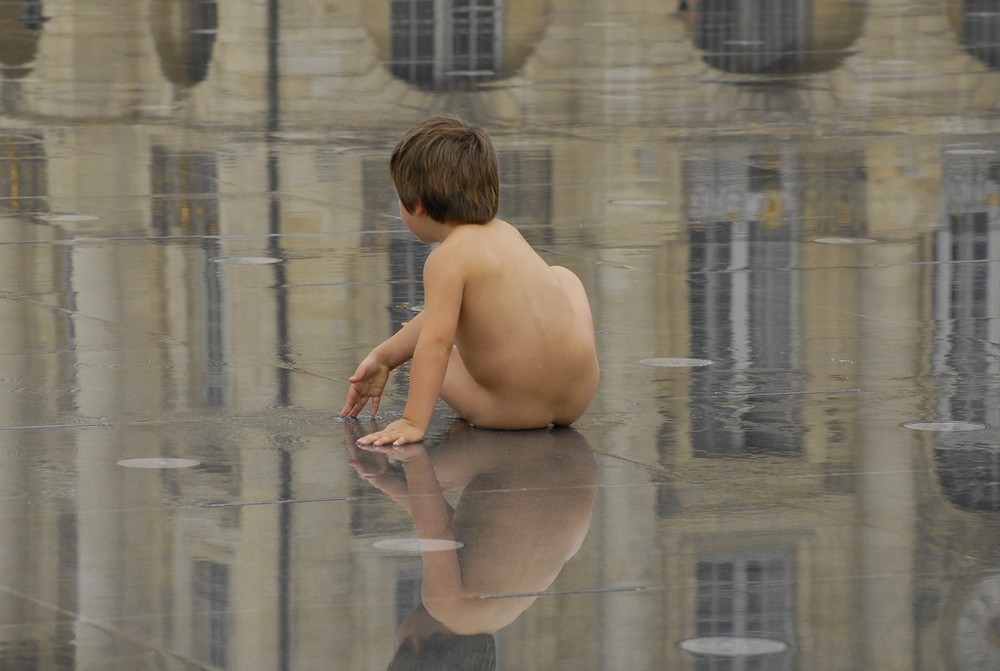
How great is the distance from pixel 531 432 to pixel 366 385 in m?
0.52

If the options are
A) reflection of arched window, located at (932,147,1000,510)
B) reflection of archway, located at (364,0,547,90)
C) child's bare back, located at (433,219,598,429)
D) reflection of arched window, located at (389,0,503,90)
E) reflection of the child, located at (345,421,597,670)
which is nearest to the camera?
reflection of the child, located at (345,421,597,670)

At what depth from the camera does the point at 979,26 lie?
22875mm

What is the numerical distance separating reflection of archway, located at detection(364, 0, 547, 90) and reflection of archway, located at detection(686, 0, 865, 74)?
183 centimetres

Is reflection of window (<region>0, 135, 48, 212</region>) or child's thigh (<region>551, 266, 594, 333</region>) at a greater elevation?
reflection of window (<region>0, 135, 48, 212</region>)

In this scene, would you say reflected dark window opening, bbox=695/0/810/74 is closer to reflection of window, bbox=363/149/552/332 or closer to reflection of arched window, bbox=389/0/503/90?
reflection of arched window, bbox=389/0/503/90

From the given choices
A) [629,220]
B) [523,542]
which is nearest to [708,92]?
[629,220]

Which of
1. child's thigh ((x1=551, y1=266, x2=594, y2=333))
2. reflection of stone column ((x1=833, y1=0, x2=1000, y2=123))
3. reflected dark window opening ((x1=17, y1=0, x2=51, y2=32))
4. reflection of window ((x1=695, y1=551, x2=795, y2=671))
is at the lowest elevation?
reflection of window ((x1=695, y1=551, x2=795, y2=671))

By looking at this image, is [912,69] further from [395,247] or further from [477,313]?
[477,313]

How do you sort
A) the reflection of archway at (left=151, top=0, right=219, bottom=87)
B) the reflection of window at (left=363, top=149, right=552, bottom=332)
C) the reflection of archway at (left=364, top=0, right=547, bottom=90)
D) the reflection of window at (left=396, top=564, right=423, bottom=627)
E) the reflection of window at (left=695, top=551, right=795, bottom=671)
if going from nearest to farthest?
the reflection of window at (left=695, top=551, right=795, bottom=671) < the reflection of window at (left=396, top=564, right=423, bottom=627) < the reflection of window at (left=363, top=149, right=552, bottom=332) < the reflection of archway at (left=151, top=0, right=219, bottom=87) < the reflection of archway at (left=364, top=0, right=547, bottom=90)

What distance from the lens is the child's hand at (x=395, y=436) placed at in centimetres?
618

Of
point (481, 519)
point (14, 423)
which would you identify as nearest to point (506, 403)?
point (481, 519)

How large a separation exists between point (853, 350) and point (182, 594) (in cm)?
360

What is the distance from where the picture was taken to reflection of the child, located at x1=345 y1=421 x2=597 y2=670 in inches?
173

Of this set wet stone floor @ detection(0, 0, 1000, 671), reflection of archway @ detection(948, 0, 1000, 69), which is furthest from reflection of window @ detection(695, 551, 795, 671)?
reflection of archway @ detection(948, 0, 1000, 69)
